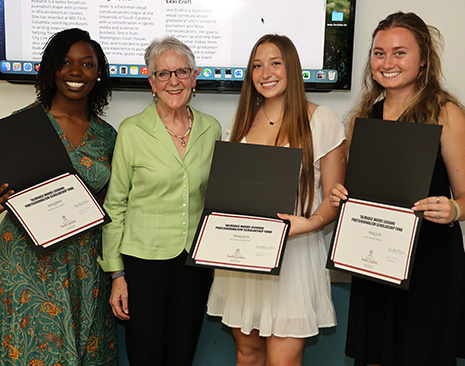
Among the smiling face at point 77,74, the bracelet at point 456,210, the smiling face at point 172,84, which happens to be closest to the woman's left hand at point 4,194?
the smiling face at point 77,74

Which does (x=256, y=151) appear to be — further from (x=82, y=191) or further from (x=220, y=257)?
(x=82, y=191)

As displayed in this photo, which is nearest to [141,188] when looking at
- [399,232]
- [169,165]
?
[169,165]

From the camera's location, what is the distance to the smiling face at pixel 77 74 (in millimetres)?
1798

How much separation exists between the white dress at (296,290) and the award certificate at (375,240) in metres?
0.22

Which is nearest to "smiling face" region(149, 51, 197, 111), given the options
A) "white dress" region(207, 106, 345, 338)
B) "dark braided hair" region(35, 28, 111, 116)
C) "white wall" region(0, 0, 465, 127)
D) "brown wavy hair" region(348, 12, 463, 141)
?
"dark braided hair" region(35, 28, 111, 116)

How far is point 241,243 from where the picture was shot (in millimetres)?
1491

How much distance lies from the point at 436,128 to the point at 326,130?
0.37m

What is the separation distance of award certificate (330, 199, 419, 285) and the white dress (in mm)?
223

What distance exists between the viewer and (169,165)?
170 centimetres

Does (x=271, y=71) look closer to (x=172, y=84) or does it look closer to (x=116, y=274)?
(x=172, y=84)

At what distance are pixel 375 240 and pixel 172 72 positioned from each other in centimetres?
91

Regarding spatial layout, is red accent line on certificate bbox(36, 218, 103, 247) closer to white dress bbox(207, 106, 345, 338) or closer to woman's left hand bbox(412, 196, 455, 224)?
white dress bbox(207, 106, 345, 338)

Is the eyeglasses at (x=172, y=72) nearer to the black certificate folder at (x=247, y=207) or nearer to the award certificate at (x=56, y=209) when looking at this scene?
the black certificate folder at (x=247, y=207)

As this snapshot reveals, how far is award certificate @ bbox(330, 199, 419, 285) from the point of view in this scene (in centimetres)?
136
